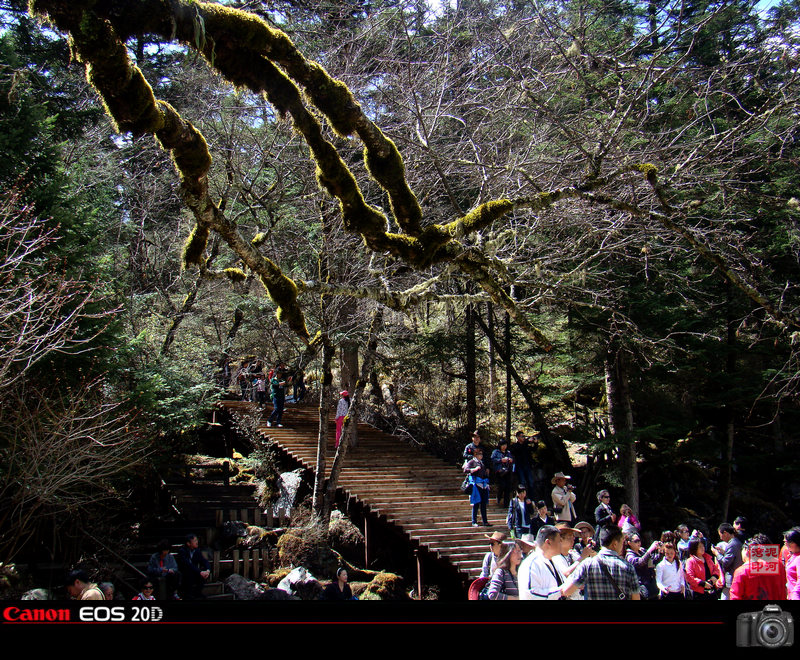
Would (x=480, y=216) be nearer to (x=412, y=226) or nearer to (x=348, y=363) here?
(x=412, y=226)

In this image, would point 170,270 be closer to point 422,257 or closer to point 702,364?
point 422,257

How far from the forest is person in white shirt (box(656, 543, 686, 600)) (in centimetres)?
314

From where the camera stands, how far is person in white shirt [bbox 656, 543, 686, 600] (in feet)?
19.0

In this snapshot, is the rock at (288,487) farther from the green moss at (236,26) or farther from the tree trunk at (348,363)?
the green moss at (236,26)

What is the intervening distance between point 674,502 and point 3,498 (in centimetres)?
1642

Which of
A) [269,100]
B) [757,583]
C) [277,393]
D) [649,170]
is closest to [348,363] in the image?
[277,393]

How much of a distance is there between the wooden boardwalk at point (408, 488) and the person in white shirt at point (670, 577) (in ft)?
13.3

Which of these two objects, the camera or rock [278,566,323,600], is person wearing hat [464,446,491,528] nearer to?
rock [278,566,323,600]

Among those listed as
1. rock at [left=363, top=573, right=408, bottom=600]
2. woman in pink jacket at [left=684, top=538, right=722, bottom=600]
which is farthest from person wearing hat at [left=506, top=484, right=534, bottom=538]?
woman in pink jacket at [left=684, top=538, right=722, bottom=600]

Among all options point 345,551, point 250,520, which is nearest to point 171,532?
point 250,520

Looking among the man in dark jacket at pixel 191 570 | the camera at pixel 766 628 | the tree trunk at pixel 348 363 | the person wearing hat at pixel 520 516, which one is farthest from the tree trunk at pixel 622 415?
the camera at pixel 766 628

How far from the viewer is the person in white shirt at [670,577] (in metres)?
5.78

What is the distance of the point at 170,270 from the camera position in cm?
1783

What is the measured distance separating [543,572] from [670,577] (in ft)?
8.91
